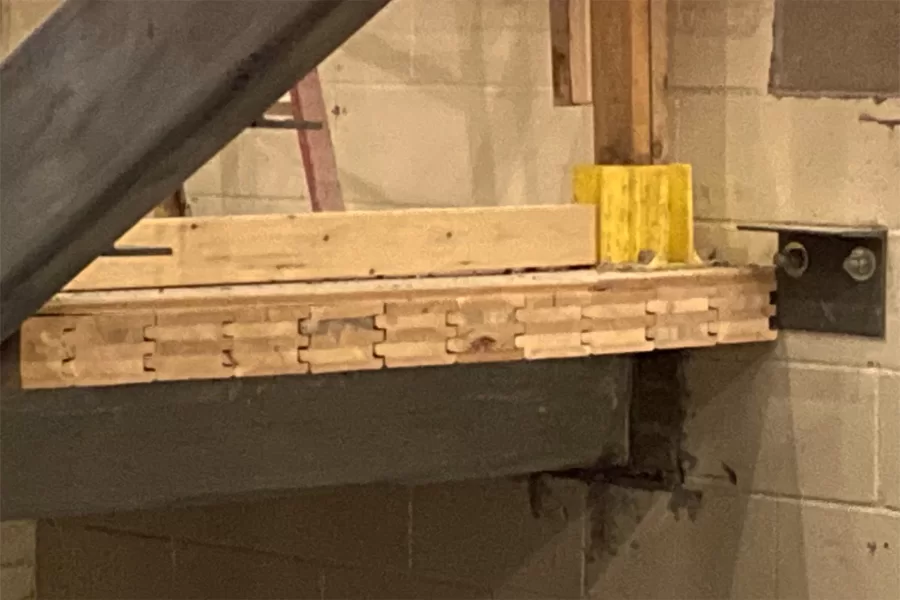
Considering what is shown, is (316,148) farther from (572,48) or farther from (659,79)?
(659,79)

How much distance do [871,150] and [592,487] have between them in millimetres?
638

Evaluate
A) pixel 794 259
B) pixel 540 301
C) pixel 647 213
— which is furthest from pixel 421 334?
pixel 794 259

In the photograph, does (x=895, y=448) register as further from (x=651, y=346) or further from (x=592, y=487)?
(x=592, y=487)

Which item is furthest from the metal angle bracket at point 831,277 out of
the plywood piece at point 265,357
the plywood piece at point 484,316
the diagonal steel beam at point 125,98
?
the diagonal steel beam at point 125,98

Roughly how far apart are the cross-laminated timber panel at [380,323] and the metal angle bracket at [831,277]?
34 millimetres

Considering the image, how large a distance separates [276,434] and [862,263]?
0.77 meters

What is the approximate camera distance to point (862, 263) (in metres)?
1.70

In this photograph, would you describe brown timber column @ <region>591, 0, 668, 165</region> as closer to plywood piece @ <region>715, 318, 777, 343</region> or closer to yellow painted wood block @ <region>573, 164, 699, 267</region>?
yellow painted wood block @ <region>573, 164, 699, 267</region>

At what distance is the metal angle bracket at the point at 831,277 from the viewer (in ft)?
5.58

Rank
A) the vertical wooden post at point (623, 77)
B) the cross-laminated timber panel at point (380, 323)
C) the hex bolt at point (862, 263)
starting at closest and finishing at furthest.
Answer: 1. the cross-laminated timber panel at point (380, 323)
2. the hex bolt at point (862, 263)
3. the vertical wooden post at point (623, 77)

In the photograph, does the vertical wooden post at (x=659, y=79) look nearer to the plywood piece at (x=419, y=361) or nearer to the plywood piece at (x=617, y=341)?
the plywood piece at (x=617, y=341)

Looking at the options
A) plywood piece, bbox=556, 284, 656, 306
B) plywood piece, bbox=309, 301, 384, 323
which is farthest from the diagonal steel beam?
plywood piece, bbox=556, 284, 656, 306

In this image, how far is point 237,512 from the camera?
7.80 ft

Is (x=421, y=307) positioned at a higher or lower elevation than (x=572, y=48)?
lower
